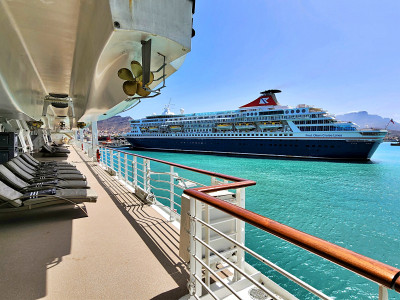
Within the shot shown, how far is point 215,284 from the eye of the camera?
5.12ft

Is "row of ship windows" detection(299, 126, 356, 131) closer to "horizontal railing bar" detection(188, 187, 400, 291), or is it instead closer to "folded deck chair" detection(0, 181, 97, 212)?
"folded deck chair" detection(0, 181, 97, 212)

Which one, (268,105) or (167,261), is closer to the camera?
(167,261)

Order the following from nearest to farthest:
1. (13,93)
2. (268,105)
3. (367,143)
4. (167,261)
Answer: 1. (167,261)
2. (13,93)
3. (367,143)
4. (268,105)

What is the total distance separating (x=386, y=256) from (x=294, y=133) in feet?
81.3

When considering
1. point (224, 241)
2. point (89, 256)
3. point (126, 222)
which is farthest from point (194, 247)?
point (126, 222)

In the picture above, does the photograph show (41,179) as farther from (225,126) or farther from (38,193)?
(225,126)

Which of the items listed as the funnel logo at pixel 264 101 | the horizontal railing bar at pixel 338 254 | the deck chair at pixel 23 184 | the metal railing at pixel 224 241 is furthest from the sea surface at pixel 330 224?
the funnel logo at pixel 264 101

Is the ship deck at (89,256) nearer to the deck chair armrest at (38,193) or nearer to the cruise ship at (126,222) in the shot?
the cruise ship at (126,222)

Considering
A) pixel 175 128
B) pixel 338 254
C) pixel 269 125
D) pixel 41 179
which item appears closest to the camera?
pixel 338 254

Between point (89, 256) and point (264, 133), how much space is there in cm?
2947

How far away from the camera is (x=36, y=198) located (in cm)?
252

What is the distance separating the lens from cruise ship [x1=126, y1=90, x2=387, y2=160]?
80.3 ft

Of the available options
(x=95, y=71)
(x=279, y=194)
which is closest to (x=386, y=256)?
(x=279, y=194)

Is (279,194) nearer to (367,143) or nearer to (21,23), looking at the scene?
(21,23)
